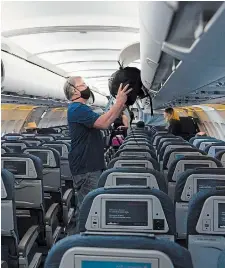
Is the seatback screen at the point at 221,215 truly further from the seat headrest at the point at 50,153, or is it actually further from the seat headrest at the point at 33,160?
the seat headrest at the point at 50,153

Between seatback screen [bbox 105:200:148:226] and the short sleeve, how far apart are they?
1.76 m

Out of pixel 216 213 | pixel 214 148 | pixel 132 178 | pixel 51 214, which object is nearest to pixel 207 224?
pixel 216 213

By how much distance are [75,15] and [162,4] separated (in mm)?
4712

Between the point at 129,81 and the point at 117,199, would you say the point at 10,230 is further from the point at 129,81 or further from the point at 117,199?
the point at 129,81

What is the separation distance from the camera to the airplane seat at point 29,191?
16.5ft

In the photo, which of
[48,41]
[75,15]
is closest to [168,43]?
[75,15]

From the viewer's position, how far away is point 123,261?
192 cm

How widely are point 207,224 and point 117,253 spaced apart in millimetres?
1176

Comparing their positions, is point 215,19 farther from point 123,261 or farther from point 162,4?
point 123,261

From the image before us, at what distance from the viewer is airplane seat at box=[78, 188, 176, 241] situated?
2.88 m

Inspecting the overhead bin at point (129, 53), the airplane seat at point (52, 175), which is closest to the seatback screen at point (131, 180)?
the overhead bin at point (129, 53)

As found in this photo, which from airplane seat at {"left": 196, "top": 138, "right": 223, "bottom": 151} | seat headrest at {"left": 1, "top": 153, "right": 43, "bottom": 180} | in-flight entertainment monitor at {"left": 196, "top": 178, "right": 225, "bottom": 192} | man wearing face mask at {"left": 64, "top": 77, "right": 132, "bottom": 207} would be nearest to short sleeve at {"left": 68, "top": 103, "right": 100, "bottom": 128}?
man wearing face mask at {"left": 64, "top": 77, "right": 132, "bottom": 207}

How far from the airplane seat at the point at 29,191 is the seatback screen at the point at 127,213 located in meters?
2.24

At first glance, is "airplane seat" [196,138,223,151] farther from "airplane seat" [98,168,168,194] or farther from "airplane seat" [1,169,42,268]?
"airplane seat" [1,169,42,268]
